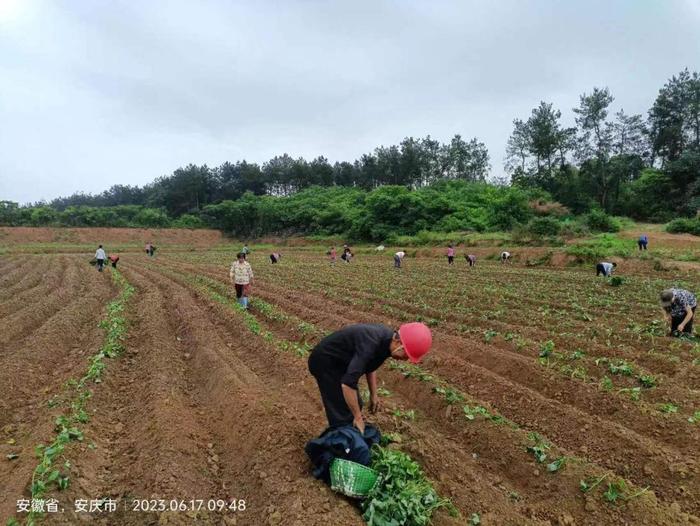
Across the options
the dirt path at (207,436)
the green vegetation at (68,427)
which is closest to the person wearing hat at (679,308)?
the dirt path at (207,436)

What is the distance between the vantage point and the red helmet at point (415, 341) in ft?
13.1

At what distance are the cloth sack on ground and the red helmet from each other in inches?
37.1

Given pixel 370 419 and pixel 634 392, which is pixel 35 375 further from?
pixel 634 392

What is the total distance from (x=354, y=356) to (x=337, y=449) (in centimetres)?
87

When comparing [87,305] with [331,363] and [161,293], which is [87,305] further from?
[331,363]

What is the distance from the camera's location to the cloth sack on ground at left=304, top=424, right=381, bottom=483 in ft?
13.7

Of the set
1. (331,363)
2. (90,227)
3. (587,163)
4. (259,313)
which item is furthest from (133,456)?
(90,227)

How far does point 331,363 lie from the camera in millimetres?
4441

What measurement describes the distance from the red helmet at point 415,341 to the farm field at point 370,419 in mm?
1454

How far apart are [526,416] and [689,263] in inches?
878

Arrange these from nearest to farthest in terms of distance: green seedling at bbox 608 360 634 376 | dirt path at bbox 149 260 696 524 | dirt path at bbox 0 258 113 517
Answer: dirt path at bbox 149 260 696 524 < dirt path at bbox 0 258 113 517 < green seedling at bbox 608 360 634 376

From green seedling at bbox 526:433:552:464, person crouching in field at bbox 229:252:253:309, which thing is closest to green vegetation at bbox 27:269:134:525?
person crouching in field at bbox 229:252:253:309

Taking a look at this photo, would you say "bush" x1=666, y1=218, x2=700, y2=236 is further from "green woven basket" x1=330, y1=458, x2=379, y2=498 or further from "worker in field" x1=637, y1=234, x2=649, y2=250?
"green woven basket" x1=330, y1=458, x2=379, y2=498

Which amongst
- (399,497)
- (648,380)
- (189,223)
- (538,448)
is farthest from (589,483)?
(189,223)
